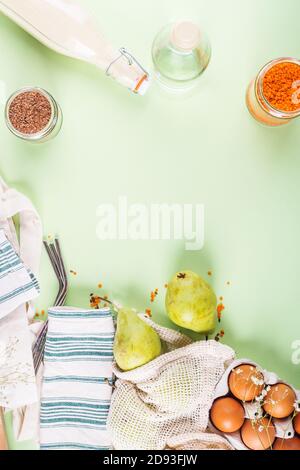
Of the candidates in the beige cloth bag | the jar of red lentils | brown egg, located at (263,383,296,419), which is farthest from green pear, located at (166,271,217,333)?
the jar of red lentils

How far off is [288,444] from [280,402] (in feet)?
0.21

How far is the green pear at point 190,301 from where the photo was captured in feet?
2.35

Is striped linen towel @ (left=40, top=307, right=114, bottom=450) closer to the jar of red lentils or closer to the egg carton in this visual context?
the egg carton

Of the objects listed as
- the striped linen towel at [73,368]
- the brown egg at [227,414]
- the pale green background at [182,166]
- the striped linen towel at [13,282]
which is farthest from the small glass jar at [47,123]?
the brown egg at [227,414]

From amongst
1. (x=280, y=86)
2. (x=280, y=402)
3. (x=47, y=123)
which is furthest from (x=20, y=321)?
(x=280, y=86)

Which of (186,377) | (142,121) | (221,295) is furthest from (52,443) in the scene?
(142,121)

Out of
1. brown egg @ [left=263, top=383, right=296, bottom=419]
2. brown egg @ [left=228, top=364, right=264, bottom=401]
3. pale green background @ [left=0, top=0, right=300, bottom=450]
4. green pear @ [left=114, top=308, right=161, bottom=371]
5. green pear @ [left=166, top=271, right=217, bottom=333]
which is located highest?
pale green background @ [left=0, top=0, right=300, bottom=450]

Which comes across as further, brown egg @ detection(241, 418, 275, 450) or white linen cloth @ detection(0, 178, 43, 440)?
white linen cloth @ detection(0, 178, 43, 440)

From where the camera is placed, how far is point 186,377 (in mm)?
706

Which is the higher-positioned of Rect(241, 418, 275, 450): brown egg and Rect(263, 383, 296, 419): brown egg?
Rect(263, 383, 296, 419): brown egg

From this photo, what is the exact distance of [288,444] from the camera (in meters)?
0.68

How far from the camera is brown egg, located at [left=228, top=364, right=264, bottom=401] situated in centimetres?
69

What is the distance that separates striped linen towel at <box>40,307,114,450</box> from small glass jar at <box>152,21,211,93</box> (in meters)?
0.41
